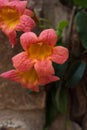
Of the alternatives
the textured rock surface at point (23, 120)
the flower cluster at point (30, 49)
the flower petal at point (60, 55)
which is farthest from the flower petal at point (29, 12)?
the textured rock surface at point (23, 120)

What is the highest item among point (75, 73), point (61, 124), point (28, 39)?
point (28, 39)

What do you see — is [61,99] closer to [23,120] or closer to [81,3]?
[23,120]

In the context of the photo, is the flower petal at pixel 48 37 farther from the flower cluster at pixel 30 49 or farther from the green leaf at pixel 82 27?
the green leaf at pixel 82 27

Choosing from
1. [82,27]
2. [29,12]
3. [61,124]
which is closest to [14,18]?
[29,12]

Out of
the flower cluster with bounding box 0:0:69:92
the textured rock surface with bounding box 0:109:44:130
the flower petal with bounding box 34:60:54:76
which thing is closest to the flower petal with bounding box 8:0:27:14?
the flower cluster with bounding box 0:0:69:92

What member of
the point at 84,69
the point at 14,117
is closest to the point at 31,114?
the point at 14,117

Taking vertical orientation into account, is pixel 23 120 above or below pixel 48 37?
below
